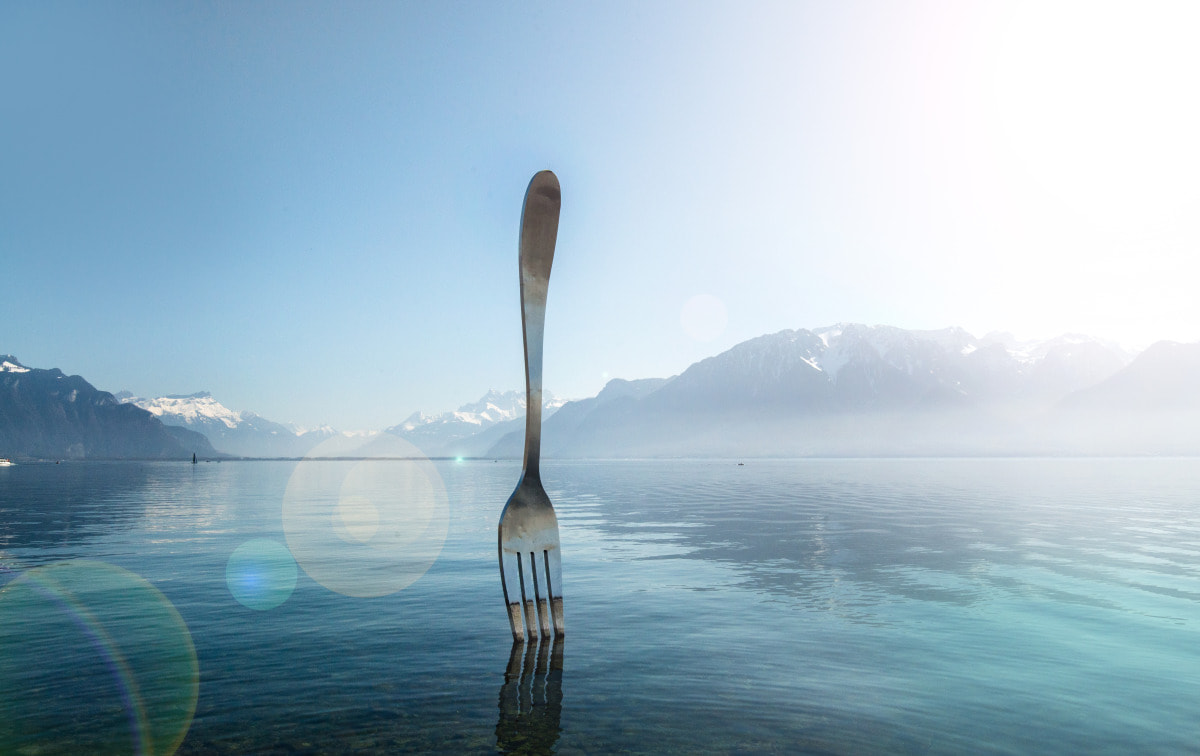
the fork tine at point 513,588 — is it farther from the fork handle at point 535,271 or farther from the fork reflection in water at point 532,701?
the fork handle at point 535,271

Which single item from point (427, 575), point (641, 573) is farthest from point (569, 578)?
point (427, 575)

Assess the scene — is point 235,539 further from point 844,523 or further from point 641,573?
point 844,523

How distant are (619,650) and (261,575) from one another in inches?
678

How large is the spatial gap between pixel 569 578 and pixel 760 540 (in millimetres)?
15136

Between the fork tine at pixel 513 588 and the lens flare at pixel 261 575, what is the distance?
1151 centimetres

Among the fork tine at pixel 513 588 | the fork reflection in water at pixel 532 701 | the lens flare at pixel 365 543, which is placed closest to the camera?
the fork reflection in water at pixel 532 701

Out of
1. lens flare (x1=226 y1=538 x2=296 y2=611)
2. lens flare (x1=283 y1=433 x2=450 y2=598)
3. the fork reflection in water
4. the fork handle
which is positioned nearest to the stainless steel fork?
the fork handle

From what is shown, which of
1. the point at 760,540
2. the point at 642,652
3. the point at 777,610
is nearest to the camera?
the point at 642,652

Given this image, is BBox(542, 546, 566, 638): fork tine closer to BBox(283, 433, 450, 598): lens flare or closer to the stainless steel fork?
the stainless steel fork

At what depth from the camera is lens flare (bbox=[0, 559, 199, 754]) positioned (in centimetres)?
1020

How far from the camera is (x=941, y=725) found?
10.8 metres

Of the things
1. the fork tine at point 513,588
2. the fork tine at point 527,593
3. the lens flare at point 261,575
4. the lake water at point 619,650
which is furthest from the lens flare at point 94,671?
the fork tine at point 527,593

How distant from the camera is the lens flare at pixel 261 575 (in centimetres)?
2145

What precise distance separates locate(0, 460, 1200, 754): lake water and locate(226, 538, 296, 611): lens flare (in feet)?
0.66
